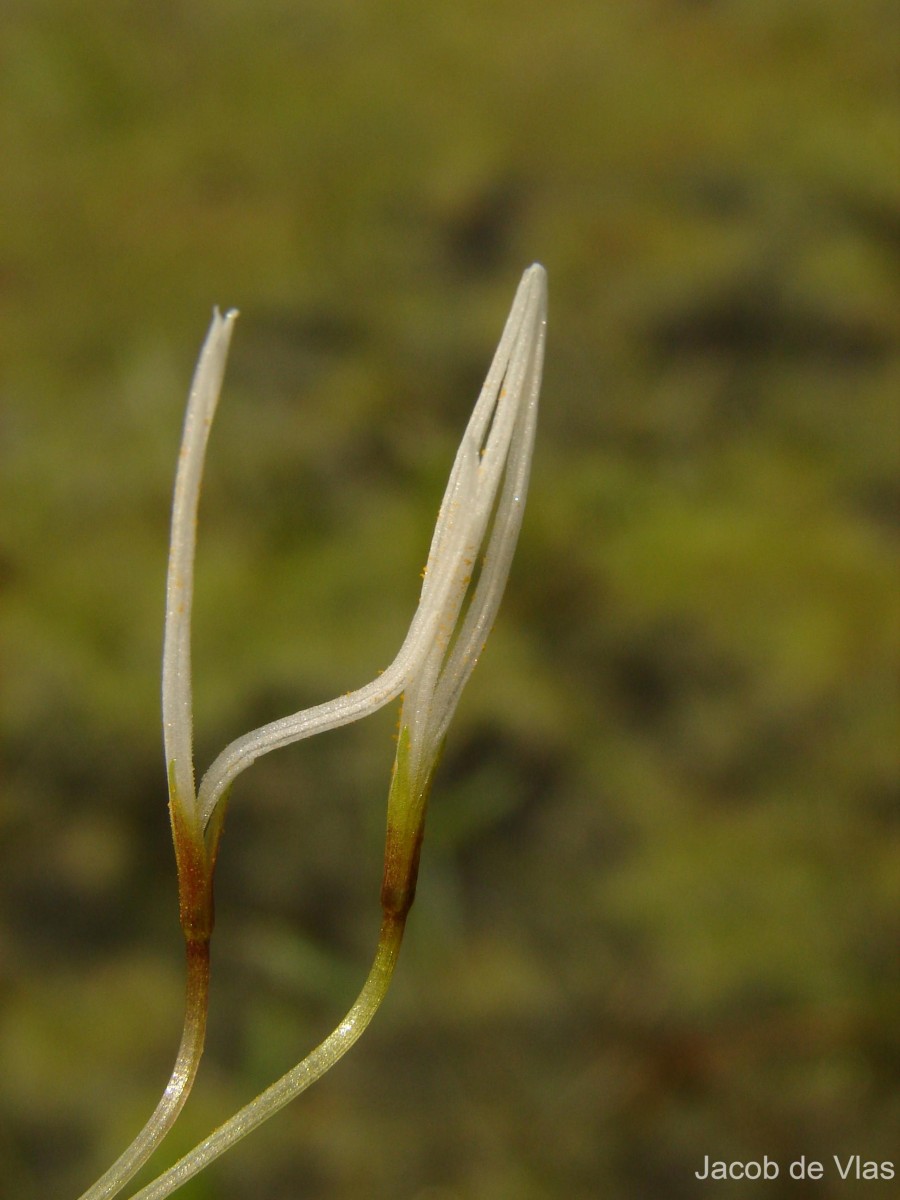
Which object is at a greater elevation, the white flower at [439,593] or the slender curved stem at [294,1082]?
the white flower at [439,593]

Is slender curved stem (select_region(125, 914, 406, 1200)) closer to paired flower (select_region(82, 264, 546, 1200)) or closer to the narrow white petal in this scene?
paired flower (select_region(82, 264, 546, 1200))

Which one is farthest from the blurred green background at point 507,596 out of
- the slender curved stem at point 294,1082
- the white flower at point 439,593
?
the white flower at point 439,593

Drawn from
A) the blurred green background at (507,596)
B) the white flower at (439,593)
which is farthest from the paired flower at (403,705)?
the blurred green background at (507,596)

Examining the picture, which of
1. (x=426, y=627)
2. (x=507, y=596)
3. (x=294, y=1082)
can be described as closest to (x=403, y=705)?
(x=426, y=627)

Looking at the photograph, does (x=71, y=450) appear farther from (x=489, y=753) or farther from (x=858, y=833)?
(x=858, y=833)

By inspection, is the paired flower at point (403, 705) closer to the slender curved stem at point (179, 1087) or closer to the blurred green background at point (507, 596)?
the slender curved stem at point (179, 1087)

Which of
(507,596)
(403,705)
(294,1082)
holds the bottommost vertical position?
(294,1082)

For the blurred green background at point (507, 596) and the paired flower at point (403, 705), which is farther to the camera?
the blurred green background at point (507, 596)

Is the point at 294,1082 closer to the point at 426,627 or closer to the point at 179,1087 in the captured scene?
the point at 179,1087
